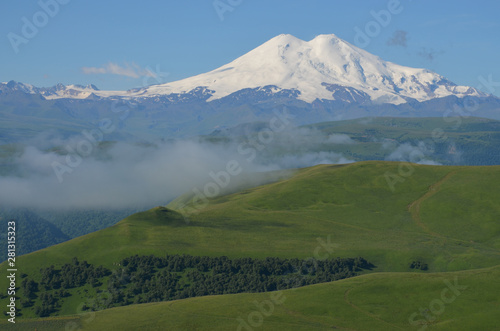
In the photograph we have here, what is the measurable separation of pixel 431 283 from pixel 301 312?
4210cm

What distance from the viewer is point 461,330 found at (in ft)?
460

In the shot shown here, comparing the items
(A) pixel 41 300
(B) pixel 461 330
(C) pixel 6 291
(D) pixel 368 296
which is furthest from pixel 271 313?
(C) pixel 6 291

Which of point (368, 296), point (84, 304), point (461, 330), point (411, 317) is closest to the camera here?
point (461, 330)

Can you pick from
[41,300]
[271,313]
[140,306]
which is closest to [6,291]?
[41,300]

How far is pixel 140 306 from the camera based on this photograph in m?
168

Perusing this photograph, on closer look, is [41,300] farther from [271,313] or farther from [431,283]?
[431,283]

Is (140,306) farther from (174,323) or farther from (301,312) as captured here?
(301,312)

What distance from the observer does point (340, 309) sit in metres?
157

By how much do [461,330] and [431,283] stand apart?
92.8 feet

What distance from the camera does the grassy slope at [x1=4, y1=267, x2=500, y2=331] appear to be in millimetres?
144875

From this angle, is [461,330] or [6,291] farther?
[6,291]

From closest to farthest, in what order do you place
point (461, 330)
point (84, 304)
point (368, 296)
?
1. point (461, 330)
2. point (368, 296)
3. point (84, 304)

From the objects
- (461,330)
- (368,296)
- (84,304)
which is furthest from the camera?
(84,304)

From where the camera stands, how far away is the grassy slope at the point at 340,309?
14488 cm
